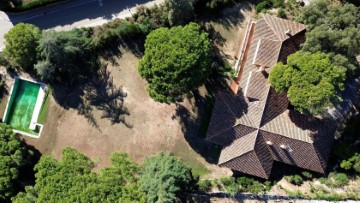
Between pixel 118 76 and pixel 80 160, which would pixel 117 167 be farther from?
pixel 118 76

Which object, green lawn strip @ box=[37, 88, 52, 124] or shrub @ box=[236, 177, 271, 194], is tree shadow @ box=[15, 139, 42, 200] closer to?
green lawn strip @ box=[37, 88, 52, 124]

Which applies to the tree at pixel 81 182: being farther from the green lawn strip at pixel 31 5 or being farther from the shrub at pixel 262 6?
the shrub at pixel 262 6

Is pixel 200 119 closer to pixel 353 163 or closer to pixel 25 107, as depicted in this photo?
pixel 353 163

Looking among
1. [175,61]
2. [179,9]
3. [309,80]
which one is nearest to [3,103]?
[175,61]

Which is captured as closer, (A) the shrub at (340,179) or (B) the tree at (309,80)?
(B) the tree at (309,80)

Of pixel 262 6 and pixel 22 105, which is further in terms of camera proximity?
pixel 22 105

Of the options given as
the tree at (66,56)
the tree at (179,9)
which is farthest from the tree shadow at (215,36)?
the tree at (66,56)

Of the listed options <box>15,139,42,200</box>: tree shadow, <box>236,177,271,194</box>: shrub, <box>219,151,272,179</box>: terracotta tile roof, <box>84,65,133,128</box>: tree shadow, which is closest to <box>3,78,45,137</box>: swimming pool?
<box>15,139,42,200</box>: tree shadow
